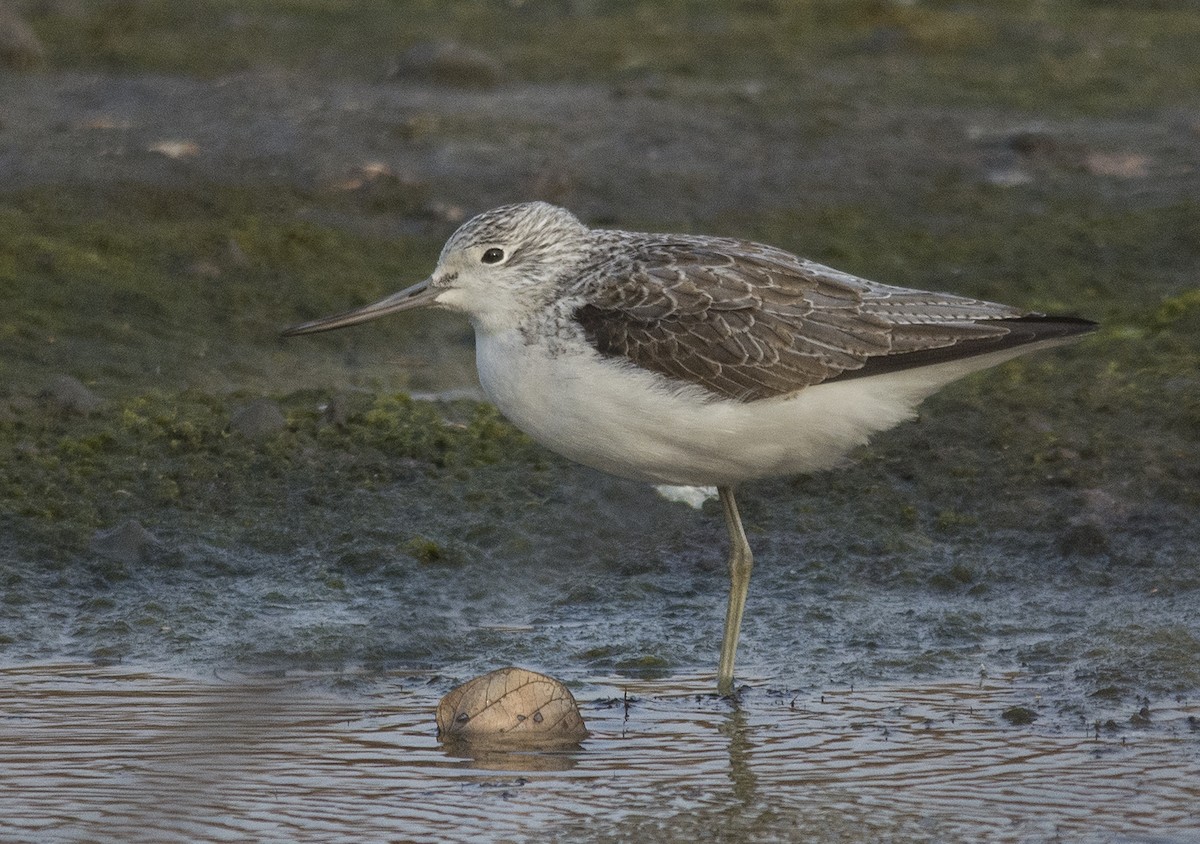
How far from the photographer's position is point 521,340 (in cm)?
629

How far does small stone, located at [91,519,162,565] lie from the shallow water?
917mm

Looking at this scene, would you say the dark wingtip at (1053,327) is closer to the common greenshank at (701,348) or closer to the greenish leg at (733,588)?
the common greenshank at (701,348)

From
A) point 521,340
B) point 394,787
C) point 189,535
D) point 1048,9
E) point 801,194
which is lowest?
point 394,787

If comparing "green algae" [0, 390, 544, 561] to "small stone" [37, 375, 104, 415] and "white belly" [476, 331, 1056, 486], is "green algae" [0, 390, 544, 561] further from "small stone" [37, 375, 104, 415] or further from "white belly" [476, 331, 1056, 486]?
"white belly" [476, 331, 1056, 486]

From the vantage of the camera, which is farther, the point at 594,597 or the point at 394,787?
the point at 594,597

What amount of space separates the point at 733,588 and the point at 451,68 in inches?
304

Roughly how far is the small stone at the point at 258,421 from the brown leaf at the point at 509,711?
278 cm

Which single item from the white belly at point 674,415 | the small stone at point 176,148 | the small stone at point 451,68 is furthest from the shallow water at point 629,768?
the small stone at point 451,68

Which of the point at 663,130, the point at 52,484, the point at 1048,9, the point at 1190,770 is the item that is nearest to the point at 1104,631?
the point at 1190,770

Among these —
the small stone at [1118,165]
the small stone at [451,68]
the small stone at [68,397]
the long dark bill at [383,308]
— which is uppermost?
the small stone at [451,68]

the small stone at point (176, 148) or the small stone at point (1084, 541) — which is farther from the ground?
the small stone at point (176, 148)

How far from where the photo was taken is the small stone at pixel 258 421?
8.03 meters

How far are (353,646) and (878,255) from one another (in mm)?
5077

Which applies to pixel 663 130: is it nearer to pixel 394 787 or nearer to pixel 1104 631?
pixel 1104 631
